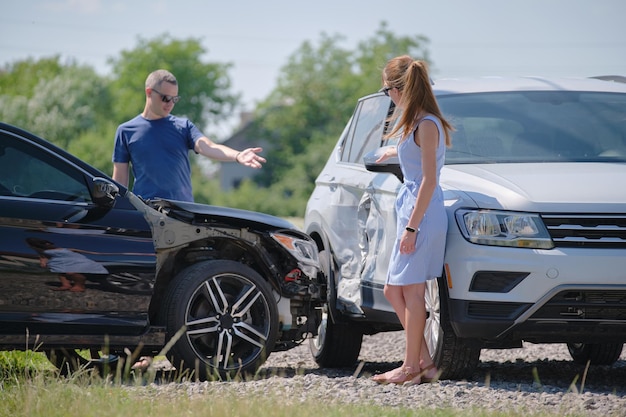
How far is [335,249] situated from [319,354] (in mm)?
897

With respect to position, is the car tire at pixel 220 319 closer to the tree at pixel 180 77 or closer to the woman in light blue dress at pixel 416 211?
the woman in light blue dress at pixel 416 211

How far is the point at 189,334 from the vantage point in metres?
6.98

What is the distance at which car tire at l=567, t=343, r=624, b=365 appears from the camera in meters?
8.34

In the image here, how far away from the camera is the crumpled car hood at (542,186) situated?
6.14 m

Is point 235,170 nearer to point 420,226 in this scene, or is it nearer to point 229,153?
point 229,153

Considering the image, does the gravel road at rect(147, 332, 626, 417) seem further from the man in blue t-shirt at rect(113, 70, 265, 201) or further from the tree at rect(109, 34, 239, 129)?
the tree at rect(109, 34, 239, 129)

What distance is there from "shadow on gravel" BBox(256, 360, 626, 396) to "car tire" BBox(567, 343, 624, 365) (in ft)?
0.20

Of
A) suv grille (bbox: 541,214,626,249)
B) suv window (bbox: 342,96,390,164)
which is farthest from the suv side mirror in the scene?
suv grille (bbox: 541,214,626,249)

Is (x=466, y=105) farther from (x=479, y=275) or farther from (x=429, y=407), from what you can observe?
(x=429, y=407)

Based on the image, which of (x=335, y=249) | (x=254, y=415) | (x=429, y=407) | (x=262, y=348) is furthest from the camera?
(x=335, y=249)

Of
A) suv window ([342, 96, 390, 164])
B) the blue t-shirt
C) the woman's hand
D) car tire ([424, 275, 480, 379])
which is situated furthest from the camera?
the blue t-shirt

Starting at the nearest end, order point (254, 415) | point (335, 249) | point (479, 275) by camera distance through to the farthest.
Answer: point (254, 415) → point (479, 275) → point (335, 249)

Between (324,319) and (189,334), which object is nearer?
(189,334)

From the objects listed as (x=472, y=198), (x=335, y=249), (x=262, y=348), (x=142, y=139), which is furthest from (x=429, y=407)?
(x=142, y=139)
